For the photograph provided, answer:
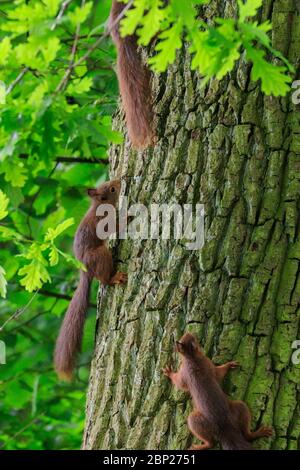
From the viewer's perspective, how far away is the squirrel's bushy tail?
350cm

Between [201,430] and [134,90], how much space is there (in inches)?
53.2

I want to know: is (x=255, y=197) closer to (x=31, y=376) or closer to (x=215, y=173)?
(x=215, y=173)

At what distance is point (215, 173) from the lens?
296 cm

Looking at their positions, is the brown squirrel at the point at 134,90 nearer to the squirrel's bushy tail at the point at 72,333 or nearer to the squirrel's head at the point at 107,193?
the squirrel's head at the point at 107,193

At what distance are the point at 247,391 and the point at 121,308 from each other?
23.7 inches

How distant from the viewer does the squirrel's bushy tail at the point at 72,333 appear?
350cm

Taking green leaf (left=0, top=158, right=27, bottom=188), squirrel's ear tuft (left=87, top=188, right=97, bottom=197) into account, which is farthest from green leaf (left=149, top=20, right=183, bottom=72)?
squirrel's ear tuft (left=87, top=188, right=97, bottom=197)

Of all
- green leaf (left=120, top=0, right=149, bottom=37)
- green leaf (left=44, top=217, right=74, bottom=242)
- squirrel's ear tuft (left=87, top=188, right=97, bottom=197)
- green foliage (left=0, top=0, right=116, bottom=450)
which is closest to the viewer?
green leaf (left=120, top=0, right=149, bottom=37)

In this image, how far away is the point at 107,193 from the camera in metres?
3.67

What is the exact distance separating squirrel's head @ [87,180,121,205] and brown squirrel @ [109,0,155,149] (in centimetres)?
26

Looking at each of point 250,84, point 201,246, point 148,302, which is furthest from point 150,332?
point 250,84

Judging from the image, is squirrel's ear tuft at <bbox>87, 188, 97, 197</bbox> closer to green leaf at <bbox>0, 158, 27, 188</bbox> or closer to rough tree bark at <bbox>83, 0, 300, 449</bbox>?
rough tree bark at <bbox>83, 0, 300, 449</bbox>

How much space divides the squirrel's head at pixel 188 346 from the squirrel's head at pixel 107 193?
2.72 ft

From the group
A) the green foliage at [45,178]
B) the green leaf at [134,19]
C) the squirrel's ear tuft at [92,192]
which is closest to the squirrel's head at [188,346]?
the green foliage at [45,178]
